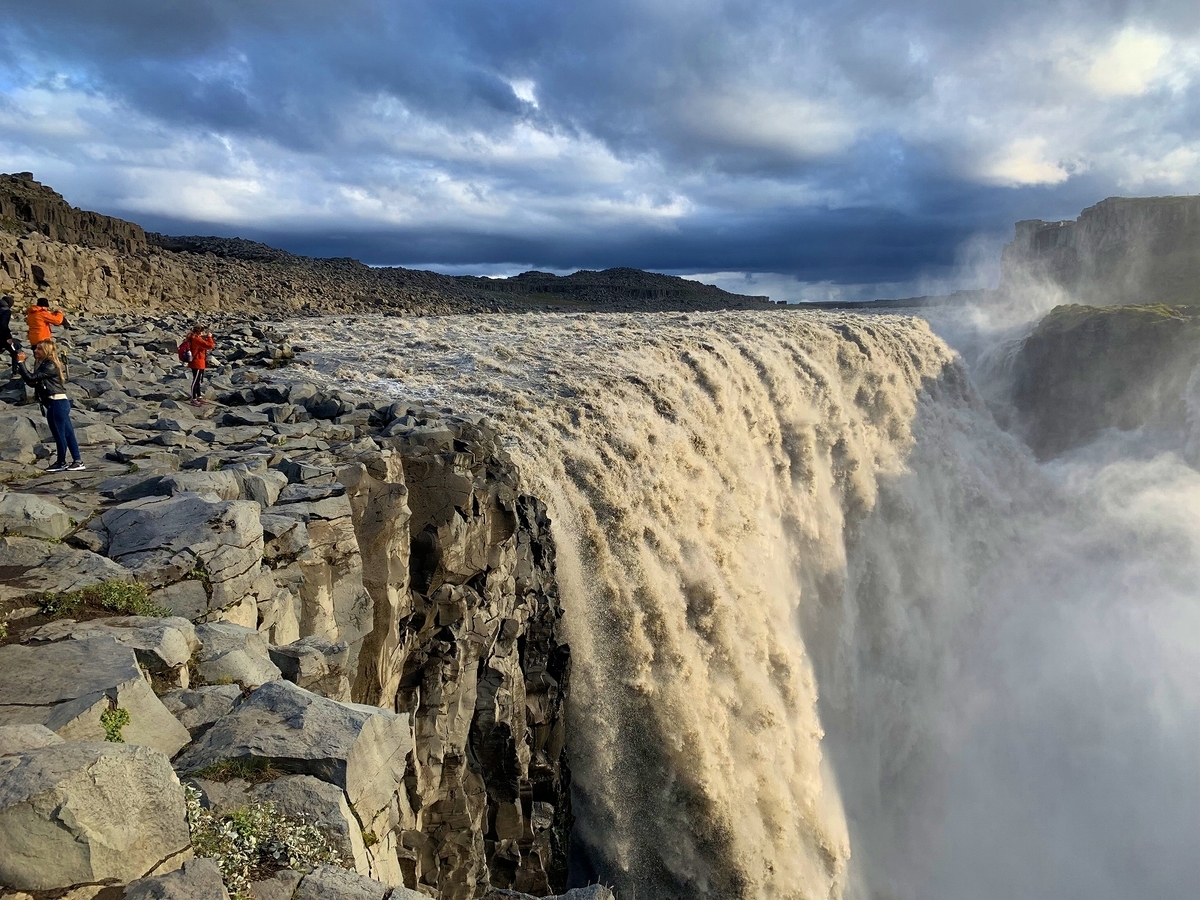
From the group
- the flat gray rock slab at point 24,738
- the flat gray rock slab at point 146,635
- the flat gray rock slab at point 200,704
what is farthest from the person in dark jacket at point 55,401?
the flat gray rock slab at point 24,738

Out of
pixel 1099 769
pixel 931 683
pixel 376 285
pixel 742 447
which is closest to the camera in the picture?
pixel 742 447

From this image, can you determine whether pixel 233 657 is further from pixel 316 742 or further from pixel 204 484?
pixel 204 484

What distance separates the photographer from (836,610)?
86.1ft

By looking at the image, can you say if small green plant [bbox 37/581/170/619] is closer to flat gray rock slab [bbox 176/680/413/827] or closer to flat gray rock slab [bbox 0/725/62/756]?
flat gray rock slab [bbox 176/680/413/827]

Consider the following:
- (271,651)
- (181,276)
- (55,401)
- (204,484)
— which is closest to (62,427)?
(55,401)

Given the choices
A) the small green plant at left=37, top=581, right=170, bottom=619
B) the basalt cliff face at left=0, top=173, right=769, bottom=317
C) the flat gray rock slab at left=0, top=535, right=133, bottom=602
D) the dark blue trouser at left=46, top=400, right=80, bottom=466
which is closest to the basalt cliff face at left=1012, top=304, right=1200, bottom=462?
the basalt cliff face at left=0, top=173, right=769, bottom=317

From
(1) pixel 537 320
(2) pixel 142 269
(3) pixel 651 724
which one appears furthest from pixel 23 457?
(2) pixel 142 269

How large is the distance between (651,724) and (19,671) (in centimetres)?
1102

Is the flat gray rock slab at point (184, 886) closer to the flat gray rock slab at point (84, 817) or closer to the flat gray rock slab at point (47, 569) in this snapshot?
the flat gray rock slab at point (84, 817)

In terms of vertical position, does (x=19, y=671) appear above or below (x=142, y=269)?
below

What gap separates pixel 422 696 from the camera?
37.7ft

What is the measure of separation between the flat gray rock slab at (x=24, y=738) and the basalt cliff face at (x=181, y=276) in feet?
98.2

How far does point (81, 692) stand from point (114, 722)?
0.53 meters

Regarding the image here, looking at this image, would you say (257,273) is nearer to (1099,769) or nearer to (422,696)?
(422,696)
